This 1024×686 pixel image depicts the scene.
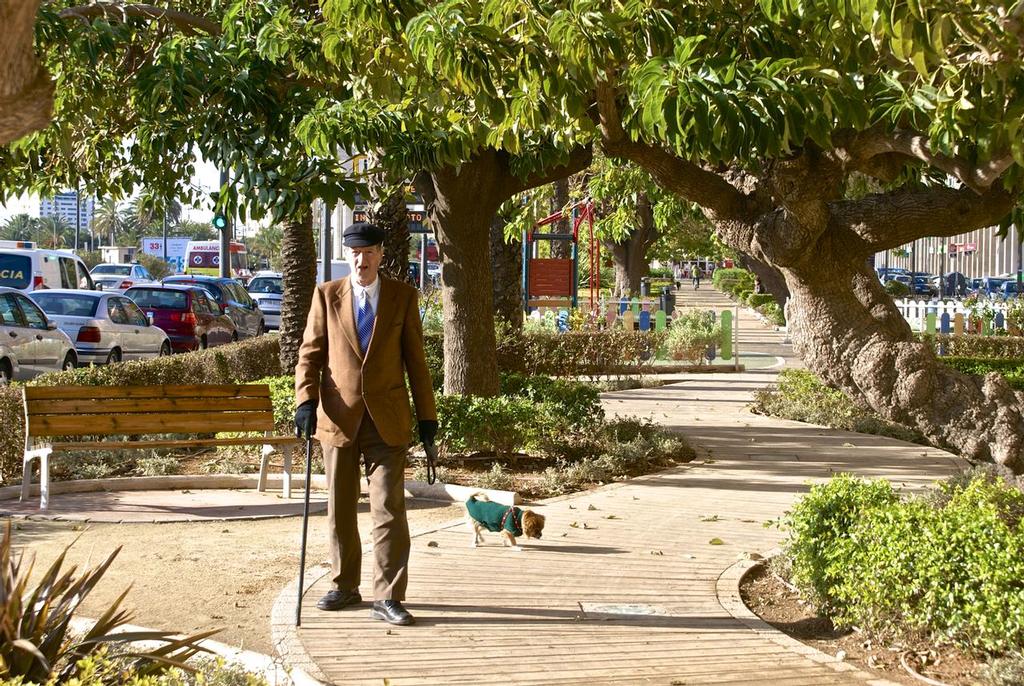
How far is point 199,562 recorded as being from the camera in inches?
305

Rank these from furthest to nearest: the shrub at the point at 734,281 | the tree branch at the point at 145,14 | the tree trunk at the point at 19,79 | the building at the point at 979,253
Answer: the building at the point at 979,253 < the shrub at the point at 734,281 < the tree branch at the point at 145,14 < the tree trunk at the point at 19,79

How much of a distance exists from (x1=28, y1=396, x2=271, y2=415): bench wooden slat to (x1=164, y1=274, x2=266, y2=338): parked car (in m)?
18.8

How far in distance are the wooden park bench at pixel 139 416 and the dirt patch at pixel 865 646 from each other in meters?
4.49

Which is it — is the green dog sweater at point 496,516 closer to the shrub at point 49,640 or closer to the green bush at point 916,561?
the green bush at point 916,561

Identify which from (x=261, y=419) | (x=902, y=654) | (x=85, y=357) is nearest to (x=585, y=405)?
(x=261, y=419)

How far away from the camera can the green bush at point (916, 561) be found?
5.66 metres

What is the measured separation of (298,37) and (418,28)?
3082 millimetres

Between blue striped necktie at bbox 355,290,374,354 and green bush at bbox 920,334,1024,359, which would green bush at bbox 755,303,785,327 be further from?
blue striped necktie at bbox 355,290,374,354

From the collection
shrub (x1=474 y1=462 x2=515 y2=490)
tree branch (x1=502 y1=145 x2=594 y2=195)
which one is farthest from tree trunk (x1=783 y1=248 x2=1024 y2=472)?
tree branch (x1=502 y1=145 x2=594 y2=195)

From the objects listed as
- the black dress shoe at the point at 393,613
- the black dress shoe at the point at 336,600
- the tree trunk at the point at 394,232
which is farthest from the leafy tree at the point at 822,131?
the tree trunk at the point at 394,232

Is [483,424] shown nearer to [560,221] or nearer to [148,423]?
[148,423]

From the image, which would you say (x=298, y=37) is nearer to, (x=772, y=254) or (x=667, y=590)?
(x=772, y=254)

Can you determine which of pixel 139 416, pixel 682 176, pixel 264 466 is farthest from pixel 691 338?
pixel 682 176

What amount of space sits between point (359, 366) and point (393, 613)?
50.4 inches
